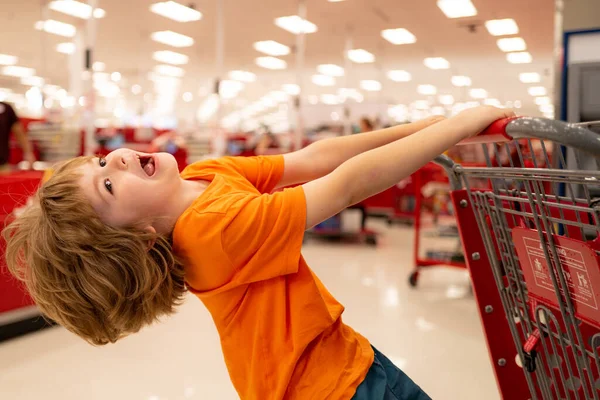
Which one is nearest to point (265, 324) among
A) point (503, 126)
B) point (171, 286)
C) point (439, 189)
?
point (171, 286)

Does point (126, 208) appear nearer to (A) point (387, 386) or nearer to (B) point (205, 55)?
(A) point (387, 386)

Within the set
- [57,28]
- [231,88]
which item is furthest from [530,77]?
[57,28]

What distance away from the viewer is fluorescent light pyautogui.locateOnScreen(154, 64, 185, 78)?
668 inches

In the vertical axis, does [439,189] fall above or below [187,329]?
above

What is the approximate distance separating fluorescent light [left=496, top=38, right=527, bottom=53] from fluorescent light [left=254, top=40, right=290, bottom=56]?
5.35m

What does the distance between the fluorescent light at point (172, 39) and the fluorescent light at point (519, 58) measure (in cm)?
855

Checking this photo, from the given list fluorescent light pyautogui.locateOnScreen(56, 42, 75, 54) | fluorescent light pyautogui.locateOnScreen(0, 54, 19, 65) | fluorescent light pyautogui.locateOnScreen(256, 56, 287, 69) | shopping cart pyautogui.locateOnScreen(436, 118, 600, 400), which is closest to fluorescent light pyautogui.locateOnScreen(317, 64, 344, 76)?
fluorescent light pyautogui.locateOnScreen(256, 56, 287, 69)

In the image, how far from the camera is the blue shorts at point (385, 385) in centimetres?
104

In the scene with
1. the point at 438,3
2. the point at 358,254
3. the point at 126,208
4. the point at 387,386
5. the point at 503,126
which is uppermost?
the point at 438,3

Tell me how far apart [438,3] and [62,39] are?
9.33m

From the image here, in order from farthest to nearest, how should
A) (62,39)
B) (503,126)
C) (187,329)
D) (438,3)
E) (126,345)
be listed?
(62,39)
(438,3)
(187,329)
(126,345)
(503,126)

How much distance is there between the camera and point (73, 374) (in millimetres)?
2699

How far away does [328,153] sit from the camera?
1.32 meters

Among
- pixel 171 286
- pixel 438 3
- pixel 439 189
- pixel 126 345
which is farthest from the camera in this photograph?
pixel 438 3
